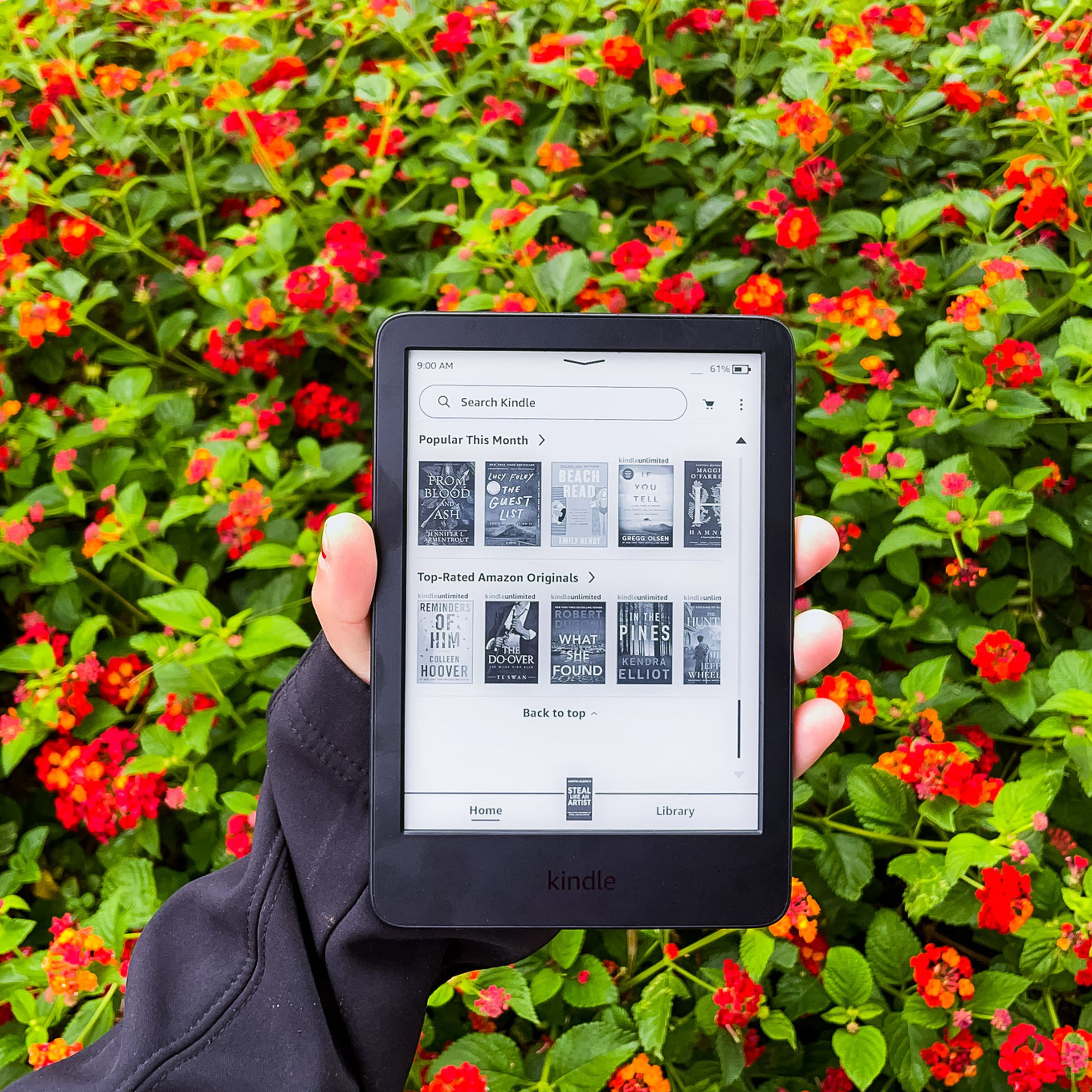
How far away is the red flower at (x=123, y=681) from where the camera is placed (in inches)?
39.7

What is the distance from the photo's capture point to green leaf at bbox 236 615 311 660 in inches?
35.0

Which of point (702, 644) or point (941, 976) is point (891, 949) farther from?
point (702, 644)

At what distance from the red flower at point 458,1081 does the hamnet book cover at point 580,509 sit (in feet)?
1.61

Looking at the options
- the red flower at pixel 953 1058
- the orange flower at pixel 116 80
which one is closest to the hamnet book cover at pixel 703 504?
the red flower at pixel 953 1058

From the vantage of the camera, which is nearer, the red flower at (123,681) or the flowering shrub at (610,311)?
the flowering shrub at (610,311)

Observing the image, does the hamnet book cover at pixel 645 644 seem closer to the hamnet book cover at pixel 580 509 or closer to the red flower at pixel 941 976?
the hamnet book cover at pixel 580 509

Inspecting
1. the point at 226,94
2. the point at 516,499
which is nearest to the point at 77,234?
the point at 226,94

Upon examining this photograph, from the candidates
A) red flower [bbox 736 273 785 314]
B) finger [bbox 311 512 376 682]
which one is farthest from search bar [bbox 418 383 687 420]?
red flower [bbox 736 273 785 314]

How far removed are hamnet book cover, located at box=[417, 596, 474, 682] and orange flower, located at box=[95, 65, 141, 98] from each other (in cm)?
89

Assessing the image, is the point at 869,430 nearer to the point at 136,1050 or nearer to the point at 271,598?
the point at 271,598

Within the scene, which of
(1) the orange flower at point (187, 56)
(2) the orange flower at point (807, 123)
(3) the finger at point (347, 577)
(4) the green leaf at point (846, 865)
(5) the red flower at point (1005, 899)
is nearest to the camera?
(3) the finger at point (347, 577)

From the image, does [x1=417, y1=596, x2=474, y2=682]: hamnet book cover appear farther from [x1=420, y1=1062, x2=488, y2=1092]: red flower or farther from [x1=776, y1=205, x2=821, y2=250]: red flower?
[x1=776, y1=205, x2=821, y2=250]: red flower

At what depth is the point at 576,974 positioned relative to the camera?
90 cm

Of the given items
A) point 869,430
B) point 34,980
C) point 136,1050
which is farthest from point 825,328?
point 34,980
